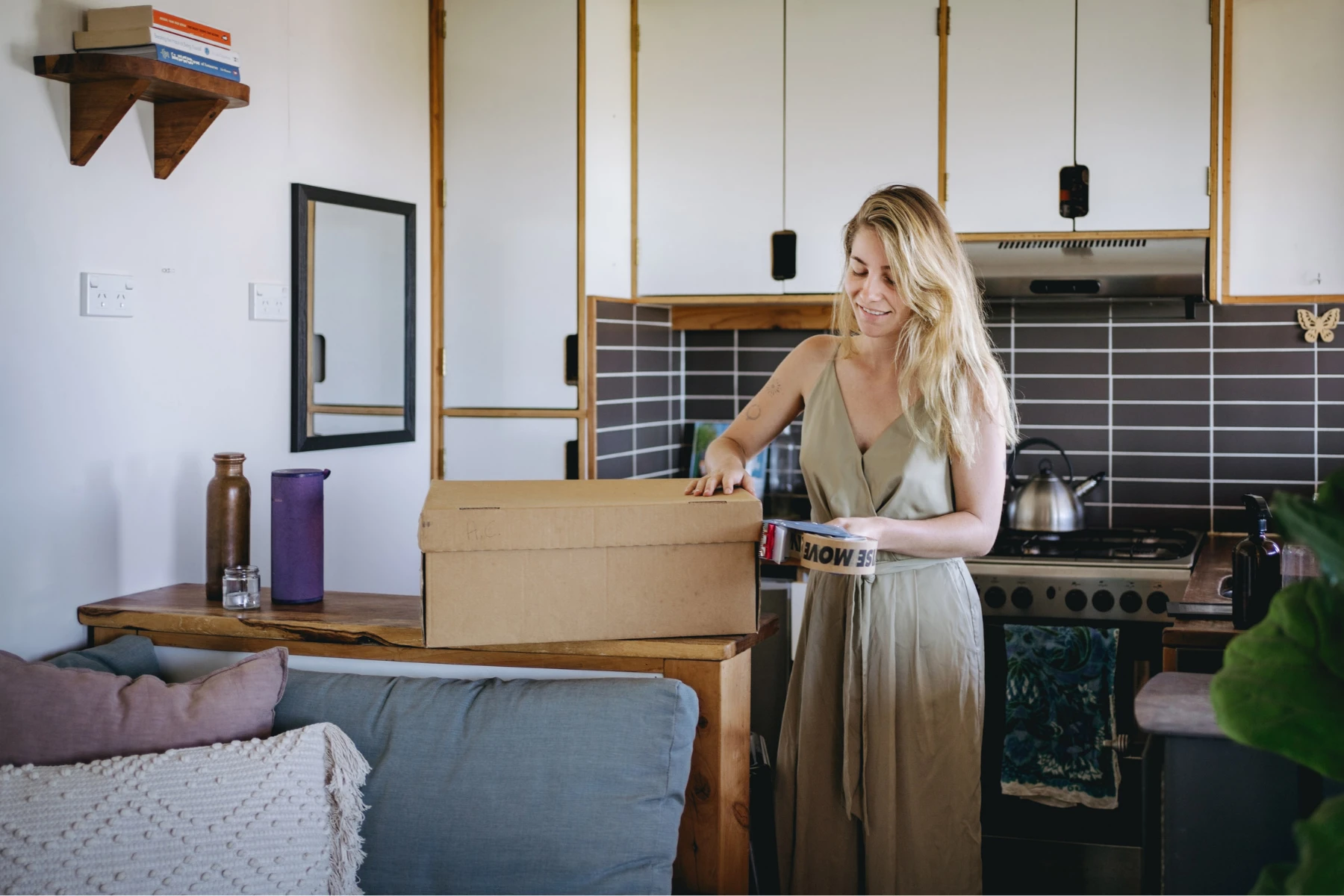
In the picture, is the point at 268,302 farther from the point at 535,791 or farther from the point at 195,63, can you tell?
the point at 535,791

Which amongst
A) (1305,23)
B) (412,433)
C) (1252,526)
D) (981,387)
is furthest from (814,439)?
(1305,23)

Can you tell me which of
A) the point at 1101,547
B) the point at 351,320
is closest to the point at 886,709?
the point at 1101,547

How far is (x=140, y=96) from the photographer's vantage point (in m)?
2.10

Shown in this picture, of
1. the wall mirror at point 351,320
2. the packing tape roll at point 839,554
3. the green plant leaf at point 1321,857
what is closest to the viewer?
the green plant leaf at point 1321,857

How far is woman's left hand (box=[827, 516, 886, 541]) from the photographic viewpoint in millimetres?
1881

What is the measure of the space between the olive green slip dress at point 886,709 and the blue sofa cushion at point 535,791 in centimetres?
40

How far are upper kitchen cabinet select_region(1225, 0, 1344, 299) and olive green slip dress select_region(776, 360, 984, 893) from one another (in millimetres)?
1591

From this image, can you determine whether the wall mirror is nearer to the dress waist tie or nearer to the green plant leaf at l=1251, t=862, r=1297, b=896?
the dress waist tie

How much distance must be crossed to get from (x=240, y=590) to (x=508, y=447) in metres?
1.22

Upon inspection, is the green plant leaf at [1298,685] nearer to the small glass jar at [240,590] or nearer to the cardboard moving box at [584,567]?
the cardboard moving box at [584,567]

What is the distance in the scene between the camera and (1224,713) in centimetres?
57

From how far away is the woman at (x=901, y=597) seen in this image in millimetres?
2029

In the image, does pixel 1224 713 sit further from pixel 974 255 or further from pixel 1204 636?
pixel 974 255

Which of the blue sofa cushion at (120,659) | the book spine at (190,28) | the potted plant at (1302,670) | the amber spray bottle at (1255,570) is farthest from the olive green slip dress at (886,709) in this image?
the potted plant at (1302,670)
